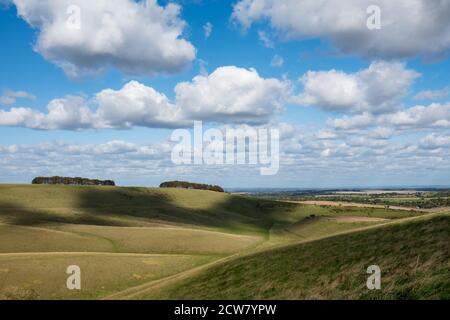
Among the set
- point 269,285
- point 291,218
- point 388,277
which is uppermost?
point 388,277

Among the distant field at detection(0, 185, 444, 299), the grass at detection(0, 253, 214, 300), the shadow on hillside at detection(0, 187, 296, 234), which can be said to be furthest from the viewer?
the shadow on hillside at detection(0, 187, 296, 234)

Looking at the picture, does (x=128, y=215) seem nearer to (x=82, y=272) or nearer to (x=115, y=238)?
(x=115, y=238)

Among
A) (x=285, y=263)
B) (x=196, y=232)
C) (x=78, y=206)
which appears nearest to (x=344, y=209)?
(x=196, y=232)

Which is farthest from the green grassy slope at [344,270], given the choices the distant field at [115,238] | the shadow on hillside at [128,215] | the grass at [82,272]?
the shadow on hillside at [128,215]

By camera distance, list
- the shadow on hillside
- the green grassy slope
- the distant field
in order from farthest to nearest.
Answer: the shadow on hillside
the distant field
the green grassy slope

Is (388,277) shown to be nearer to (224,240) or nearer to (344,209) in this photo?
(224,240)

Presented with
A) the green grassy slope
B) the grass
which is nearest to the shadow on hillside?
the grass

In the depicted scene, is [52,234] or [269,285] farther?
[52,234]

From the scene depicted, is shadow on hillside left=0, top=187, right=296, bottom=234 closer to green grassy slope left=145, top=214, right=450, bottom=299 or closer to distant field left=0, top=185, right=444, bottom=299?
distant field left=0, top=185, right=444, bottom=299
